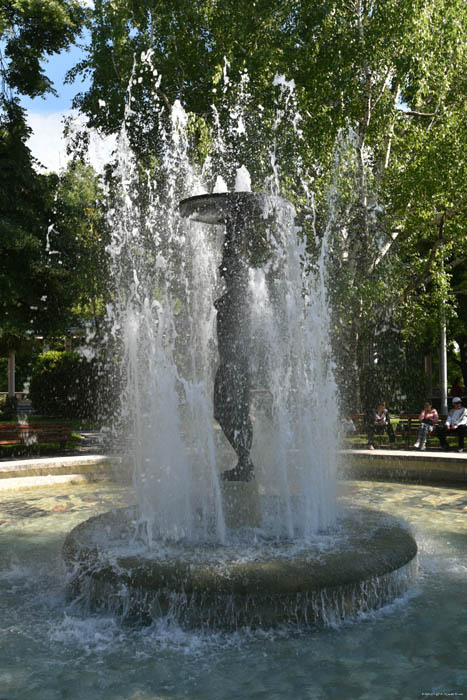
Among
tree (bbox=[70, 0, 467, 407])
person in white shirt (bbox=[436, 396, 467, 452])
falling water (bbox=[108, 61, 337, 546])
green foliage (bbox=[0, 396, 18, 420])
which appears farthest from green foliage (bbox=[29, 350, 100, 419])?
person in white shirt (bbox=[436, 396, 467, 452])

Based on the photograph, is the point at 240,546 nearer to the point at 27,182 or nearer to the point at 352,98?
the point at 27,182

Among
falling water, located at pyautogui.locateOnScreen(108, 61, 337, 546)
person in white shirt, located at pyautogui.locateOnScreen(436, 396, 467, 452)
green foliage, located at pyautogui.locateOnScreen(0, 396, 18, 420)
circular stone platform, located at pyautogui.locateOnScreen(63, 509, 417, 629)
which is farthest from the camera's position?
green foliage, located at pyautogui.locateOnScreen(0, 396, 18, 420)

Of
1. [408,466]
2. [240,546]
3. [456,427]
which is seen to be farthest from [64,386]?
[240,546]

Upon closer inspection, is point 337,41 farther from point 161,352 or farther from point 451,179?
point 161,352

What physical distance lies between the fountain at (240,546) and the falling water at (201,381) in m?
0.04

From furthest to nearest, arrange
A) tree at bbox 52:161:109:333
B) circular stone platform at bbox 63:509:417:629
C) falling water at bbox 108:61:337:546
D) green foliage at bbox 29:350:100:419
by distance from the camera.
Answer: green foliage at bbox 29:350:100:419, tree at bbox 52:161:109:333, falling water at bbox 108:61:337:546, circular stone platform at bbox 63:509:417:629

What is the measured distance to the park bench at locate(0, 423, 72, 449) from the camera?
1245 cm

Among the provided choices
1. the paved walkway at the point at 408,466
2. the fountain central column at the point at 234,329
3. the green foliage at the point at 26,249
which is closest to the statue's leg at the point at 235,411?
the fountain central column at the point at 234,329

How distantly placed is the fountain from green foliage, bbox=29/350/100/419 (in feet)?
63.5

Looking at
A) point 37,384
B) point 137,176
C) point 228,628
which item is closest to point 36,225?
point 137,176

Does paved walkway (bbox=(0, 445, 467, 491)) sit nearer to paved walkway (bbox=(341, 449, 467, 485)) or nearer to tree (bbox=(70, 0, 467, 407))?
paved walkway (bbox=(341, 449, 467, 485))

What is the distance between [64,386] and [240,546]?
2234cm

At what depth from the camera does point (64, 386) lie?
26094 millimetres

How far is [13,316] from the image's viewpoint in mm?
14188
